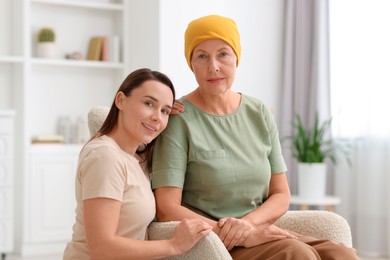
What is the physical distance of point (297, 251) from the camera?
196 cm

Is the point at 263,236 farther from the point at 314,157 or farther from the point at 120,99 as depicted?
the point at 314,157

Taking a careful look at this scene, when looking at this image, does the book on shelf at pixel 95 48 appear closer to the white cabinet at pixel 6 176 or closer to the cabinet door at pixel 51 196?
the cabinet door at pixel 51 196

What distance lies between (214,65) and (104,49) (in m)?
3.33

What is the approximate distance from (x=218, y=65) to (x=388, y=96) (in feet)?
9.17

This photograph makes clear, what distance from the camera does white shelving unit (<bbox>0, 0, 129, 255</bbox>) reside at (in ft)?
16.4

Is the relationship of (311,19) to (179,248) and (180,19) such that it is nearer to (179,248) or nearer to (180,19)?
(180,19)

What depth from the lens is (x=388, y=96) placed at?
15.7ft

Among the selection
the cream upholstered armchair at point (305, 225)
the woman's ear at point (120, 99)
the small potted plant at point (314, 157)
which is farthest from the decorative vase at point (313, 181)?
the woman's ear at point (120, 99)

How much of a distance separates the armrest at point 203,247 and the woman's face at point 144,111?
0.90ft

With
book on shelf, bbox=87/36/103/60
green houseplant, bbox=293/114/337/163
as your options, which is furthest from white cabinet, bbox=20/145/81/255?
green houseplant, bbox=293/114/337/163

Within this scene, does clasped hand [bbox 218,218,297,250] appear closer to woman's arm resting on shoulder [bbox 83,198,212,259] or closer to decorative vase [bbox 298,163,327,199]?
woman's arm resting on shoulder [bbox 83,198,212,259]

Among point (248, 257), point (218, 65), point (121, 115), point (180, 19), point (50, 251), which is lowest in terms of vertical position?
point (50, 251)

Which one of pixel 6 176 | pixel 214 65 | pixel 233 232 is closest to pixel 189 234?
pixel 233 232

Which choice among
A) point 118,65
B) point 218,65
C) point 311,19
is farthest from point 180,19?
point 218,65
